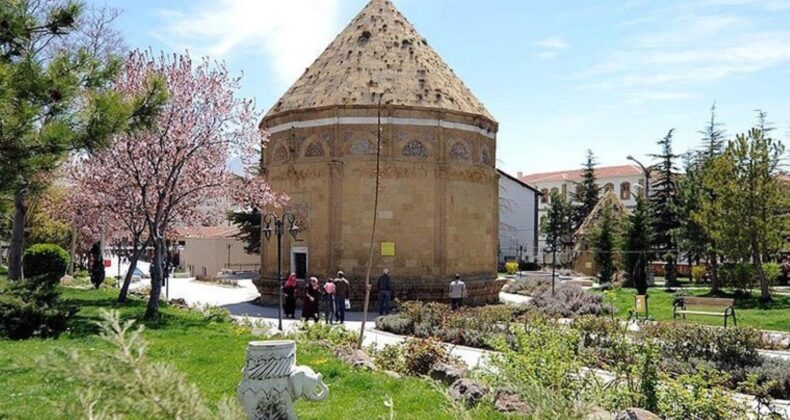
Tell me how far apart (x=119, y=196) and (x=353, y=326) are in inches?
355

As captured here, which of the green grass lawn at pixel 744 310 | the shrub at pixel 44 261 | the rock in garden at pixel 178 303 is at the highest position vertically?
the shrub at pixel 44 261

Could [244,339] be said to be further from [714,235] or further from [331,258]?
[714,235]

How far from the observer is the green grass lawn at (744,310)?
19.8 meters

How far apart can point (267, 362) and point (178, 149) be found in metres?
14.0

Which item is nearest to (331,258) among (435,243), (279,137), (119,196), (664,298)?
(435,243)

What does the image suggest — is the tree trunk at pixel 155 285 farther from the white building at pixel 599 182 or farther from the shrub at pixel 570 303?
the white building at pixel 599 182

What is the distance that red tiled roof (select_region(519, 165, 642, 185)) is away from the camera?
8394cm

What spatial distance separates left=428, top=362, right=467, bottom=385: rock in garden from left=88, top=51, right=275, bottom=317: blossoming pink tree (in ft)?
35.1

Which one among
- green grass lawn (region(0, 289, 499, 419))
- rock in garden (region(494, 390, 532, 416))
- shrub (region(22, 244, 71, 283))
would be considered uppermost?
shrub (region(22, 244, 71, 283))

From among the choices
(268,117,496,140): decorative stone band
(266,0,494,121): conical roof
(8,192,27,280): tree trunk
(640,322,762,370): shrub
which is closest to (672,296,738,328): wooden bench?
(640,322,762,370): shrub

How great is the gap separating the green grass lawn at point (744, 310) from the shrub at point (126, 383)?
51.2 feet

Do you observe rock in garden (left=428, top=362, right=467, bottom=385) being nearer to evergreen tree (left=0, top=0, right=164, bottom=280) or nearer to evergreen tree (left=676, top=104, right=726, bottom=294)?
evergreen tree (left=0, top=0, right=164, bottom=280)

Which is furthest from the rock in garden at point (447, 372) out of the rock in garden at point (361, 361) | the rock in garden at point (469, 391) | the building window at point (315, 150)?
the building window at point (315, 150)

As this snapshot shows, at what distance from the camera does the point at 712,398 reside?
719 centimetres
